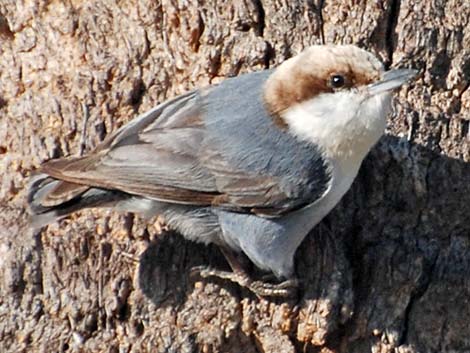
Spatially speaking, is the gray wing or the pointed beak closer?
the pointed beak

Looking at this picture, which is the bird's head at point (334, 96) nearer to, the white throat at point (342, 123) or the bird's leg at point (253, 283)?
the white throat at point (342, 123)

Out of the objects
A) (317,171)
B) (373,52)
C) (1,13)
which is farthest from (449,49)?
(1,13)

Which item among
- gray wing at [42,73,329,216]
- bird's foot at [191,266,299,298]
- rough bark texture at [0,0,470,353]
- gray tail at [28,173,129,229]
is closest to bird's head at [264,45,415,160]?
gray wing at [42,73,329,216]

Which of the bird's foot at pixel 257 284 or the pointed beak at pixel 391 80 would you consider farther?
the bird's foot at pixel 257 284

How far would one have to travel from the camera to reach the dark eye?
459cm

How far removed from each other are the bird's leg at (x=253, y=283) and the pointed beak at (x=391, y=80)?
76cm

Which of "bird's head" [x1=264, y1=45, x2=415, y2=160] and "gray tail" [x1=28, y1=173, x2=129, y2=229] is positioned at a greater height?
"bird's head" [x1=264, y1=45, x2=415, y2=160]

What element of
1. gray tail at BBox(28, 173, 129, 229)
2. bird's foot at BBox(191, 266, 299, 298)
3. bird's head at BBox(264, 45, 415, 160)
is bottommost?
bird's foot at BBox(191, 266, 299, 298)

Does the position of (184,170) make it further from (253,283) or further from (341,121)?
(341,121)

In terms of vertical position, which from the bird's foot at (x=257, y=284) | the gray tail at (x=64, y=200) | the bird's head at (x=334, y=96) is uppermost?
the bird's head at (x=334, y=96)

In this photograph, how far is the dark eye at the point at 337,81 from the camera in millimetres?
4586

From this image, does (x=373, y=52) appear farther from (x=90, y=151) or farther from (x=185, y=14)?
(x=90, y=151)

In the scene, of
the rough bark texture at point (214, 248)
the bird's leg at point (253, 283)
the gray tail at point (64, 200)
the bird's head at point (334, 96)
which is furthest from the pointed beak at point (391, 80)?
the gray tail at point (64, 200)

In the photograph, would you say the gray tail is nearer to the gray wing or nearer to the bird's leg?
the gray wing
